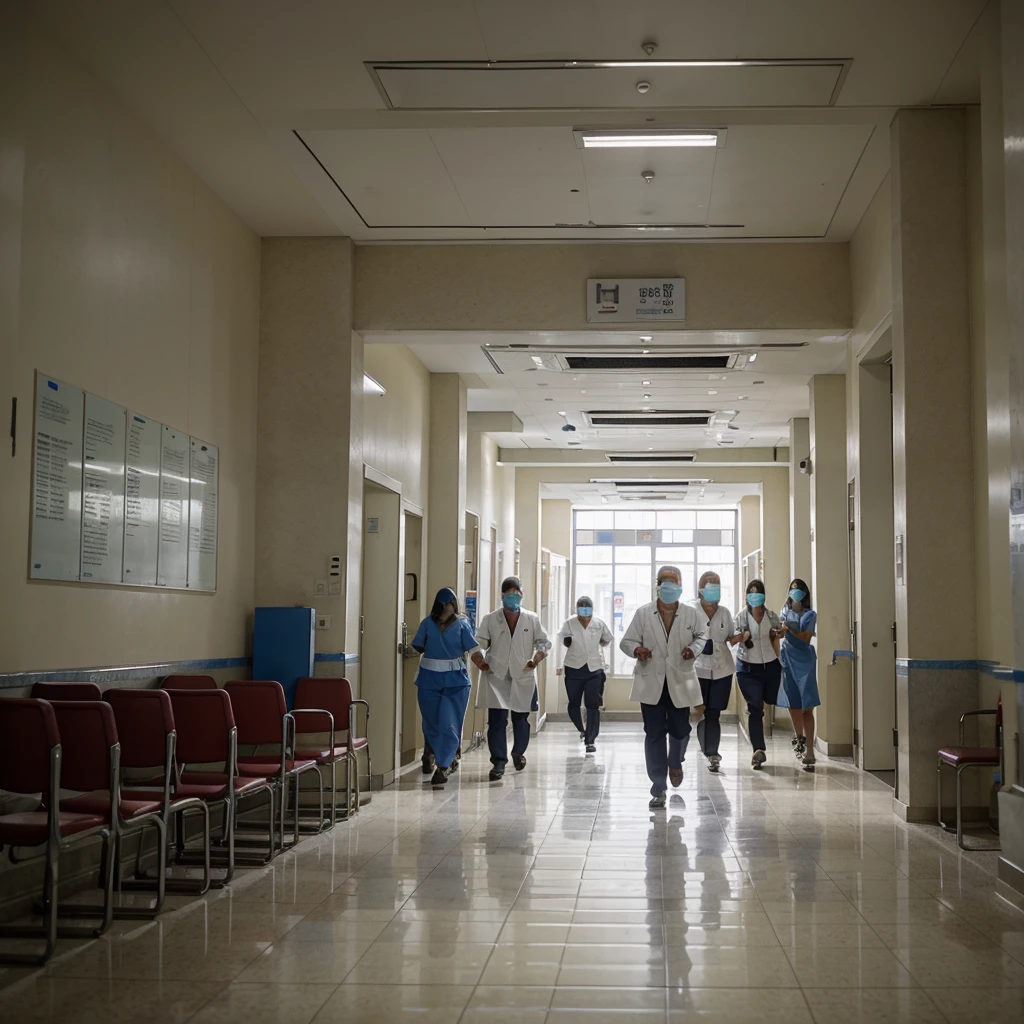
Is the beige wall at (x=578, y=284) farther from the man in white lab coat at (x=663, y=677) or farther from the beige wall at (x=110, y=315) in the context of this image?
the man in white lab coat at (x=663, y=677)

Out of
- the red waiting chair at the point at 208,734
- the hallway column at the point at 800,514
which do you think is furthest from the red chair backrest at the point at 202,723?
the hallway column at the point at 800,514

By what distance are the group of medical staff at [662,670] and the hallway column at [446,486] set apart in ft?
4.16

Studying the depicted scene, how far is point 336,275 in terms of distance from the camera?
8234 mm

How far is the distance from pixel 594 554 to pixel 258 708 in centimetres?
1774

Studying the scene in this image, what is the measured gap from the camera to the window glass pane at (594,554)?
23.7 meters

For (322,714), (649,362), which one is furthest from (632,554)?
(322,714)

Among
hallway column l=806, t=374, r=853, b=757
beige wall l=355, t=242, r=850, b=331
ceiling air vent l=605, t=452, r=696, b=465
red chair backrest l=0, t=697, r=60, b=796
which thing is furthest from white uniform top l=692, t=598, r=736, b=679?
ceiling air vent l=605, t=452, r=696, b=465

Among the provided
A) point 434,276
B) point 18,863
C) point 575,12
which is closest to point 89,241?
point 575,12

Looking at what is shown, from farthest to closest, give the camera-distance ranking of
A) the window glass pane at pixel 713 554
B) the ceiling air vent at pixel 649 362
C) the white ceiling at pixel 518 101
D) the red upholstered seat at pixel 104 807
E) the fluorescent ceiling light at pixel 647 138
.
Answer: the window glass pane at pixel 713 554, the ceiling air vent at pixel 649 362, the fluorescent ceiling light at pixel 647 138, the white ceiling at pixel 518 101, the red upholstered seat at pixel 104 807

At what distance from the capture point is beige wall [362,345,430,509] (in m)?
9.02

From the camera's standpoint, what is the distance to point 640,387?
11773 millimetres

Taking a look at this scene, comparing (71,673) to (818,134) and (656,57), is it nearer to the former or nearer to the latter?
(656,57)

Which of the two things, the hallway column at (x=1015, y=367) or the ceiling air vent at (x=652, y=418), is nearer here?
the hallway column at (x=1015, y=367)

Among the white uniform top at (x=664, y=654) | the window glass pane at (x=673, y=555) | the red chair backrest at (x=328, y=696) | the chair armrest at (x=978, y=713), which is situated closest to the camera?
the chair armrest at (x=978, y=713)
